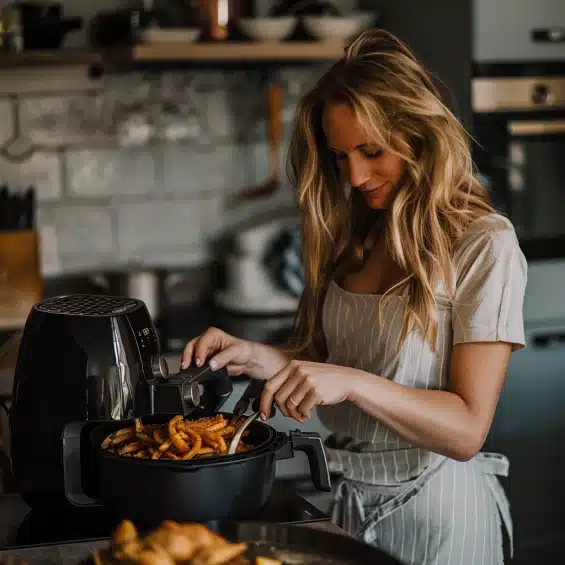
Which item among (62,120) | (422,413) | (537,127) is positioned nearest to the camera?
(422,413)

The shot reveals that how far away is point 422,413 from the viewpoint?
60.0 inches

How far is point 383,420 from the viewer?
153 centimetres

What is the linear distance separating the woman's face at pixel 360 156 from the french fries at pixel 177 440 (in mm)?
493

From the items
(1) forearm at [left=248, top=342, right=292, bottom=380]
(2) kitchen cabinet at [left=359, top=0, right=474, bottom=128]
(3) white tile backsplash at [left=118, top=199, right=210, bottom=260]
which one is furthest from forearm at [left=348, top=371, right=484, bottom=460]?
(3) white tile backsplash at [left=118, top=199, right=210, bottom=260]

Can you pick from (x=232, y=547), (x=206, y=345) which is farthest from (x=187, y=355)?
(x=232, y=547)

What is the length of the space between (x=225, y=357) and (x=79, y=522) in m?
0.40

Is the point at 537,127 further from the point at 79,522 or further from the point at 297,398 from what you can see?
the point at 79,522

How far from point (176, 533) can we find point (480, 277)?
0.70 meters

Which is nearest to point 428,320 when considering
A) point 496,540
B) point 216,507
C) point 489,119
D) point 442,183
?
point 442,183

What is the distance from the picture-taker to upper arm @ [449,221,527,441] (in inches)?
61.7

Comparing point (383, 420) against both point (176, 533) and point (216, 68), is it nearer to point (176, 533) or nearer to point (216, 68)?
point (176, 533)

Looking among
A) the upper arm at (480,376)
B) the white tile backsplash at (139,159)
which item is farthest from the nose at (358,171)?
the white tile backsplash at (139,159)

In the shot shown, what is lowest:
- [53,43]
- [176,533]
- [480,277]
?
[176,533]

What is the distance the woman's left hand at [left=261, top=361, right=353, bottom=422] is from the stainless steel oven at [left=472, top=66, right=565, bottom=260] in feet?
4.96
